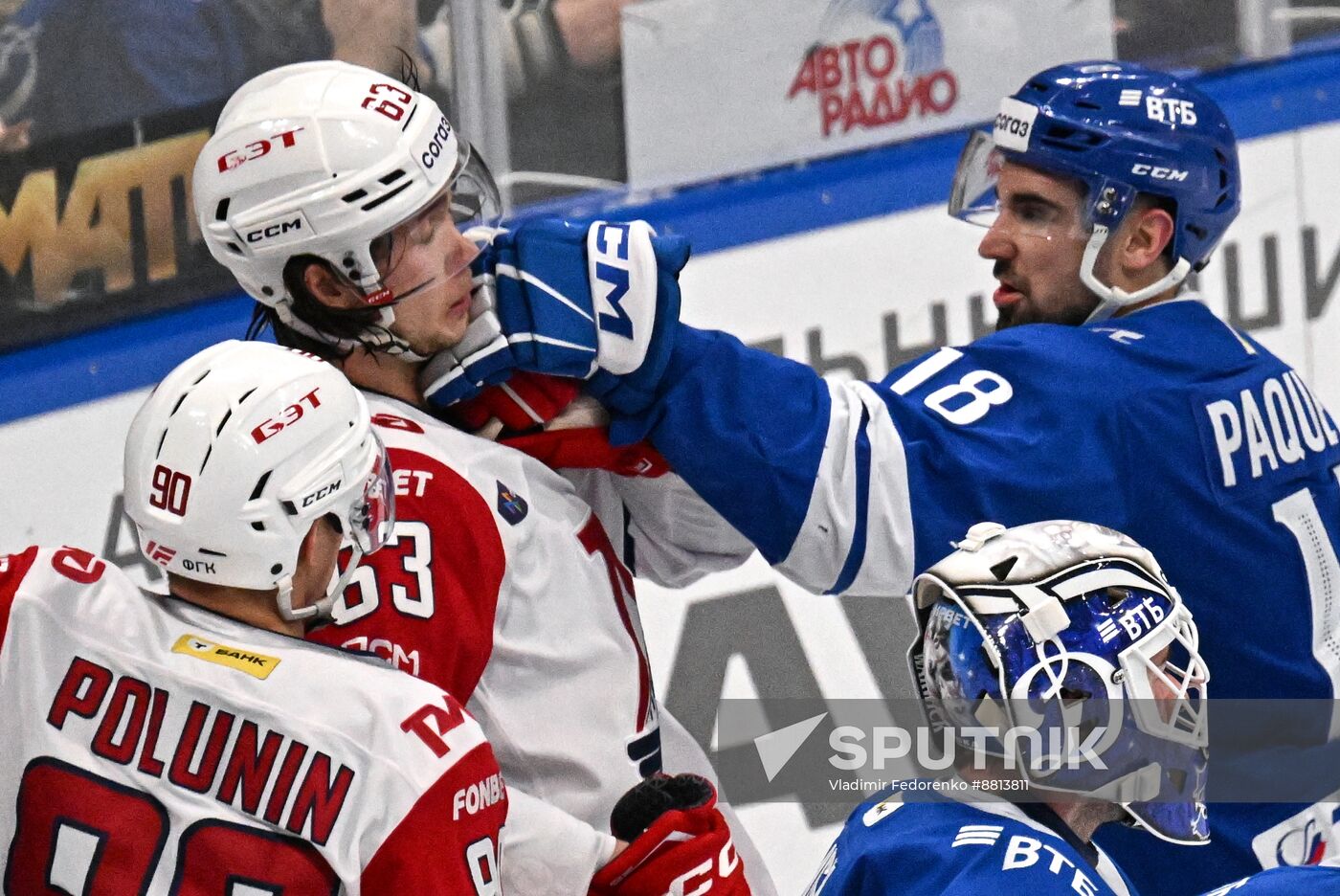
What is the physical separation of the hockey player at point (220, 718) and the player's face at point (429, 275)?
334 mm

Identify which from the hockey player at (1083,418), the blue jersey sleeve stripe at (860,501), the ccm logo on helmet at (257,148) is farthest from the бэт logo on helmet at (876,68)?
the ccm logo on helmet at (257,148)

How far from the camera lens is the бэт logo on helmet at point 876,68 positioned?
4.24 metres

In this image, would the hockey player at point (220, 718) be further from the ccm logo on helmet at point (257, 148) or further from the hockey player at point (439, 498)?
the ccm logo on helmet at point (257, 148)

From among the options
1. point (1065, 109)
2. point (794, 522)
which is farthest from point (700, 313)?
point (794, 522)

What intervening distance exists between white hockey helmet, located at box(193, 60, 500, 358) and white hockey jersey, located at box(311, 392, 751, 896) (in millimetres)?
188

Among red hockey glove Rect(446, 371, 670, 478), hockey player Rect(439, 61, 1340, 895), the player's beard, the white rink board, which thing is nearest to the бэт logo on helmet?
the white rink board

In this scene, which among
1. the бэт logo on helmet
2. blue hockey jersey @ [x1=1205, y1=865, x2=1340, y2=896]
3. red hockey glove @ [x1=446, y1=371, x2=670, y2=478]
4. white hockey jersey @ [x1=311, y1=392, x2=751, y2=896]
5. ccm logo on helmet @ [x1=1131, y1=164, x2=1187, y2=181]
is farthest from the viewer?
the бэт logo on helmet

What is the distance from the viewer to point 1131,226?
2850 millimetres

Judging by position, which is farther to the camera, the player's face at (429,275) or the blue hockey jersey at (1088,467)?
the blue hockey jersey at (1088,467)

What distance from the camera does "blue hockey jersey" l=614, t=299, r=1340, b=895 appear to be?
99.0 inches

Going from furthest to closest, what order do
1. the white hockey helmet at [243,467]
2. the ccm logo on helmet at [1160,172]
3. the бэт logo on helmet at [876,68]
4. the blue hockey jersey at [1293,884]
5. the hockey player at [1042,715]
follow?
the бэт logo on helmet at [876,68], the ccm logo on helmet at [1160,172], the white hockey helmet at [243,467], the hockey player at [1042,715], the blue hockey jersey at [1293,884]

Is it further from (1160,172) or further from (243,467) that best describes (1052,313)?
(243,467)

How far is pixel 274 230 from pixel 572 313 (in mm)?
350

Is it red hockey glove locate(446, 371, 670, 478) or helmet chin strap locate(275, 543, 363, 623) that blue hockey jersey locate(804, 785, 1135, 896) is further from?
red hockey glove locate(446, 371, 670, 478)
